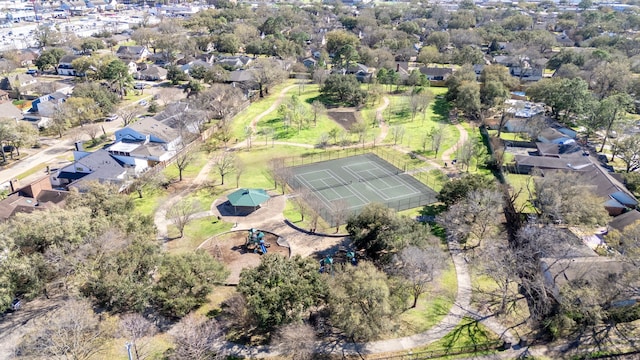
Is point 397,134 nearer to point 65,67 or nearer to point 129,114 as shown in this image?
point 129,114

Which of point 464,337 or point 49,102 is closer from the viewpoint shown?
point 464,337

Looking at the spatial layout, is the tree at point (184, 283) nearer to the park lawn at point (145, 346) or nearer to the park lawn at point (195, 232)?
the park lawn at point (145, 346)

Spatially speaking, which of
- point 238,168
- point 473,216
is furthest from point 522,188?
point 238,168

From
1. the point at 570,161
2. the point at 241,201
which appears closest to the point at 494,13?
the point at 570,161

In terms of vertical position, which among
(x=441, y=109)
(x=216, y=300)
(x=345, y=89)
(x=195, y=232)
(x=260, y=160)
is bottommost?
(x=216, y=300)

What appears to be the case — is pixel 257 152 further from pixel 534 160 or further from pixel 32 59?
pixel 32 59
